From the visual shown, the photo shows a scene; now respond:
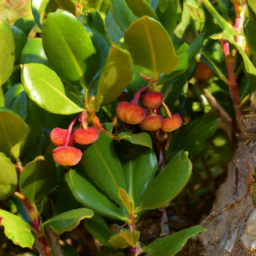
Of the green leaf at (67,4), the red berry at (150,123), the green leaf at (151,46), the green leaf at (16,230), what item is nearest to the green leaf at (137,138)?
the red berry at (150,123)

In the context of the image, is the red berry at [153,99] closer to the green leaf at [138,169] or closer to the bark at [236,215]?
the green leaf at [138,169]


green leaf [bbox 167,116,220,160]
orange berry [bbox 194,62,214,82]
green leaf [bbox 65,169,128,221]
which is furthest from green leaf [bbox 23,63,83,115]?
orange berry [bbox 194,62,214,82]

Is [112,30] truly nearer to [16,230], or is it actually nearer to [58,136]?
[58,136]

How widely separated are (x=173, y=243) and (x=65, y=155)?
0.25m

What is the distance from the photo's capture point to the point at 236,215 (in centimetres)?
78

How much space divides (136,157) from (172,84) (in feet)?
0.68

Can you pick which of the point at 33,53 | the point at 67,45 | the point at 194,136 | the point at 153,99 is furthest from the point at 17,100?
the point at 194,136

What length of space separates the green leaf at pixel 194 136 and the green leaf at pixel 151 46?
234 millimetres

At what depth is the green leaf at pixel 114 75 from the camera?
0.62m

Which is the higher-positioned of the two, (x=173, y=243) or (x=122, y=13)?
(x=122, y=13)

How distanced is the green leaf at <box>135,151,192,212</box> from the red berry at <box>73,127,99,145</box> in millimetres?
151

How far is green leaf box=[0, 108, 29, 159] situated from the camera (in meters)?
0.71

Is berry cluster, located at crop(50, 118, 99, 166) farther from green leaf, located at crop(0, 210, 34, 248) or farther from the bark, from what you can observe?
the bark

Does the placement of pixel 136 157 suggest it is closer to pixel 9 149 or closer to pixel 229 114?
pixel 9 149
